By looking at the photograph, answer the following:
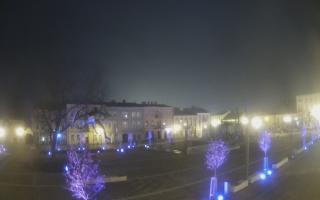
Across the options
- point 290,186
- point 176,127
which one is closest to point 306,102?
point 176,127

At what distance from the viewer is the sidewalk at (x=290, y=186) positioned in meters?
23.9

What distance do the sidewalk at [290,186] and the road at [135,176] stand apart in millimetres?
3416

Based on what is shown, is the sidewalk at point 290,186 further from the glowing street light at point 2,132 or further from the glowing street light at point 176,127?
the glowing street light at point 176,127

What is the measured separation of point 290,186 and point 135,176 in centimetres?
1491

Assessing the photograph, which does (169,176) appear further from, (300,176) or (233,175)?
(300,176)

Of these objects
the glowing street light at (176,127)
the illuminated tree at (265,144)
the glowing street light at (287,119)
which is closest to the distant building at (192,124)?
the glowing street light at (176,127)

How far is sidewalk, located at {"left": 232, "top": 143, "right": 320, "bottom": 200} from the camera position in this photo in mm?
23913

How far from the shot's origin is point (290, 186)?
88.4 ft

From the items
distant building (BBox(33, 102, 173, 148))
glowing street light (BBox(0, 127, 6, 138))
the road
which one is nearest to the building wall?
distant building (BBox(33, 102, 173, 148))

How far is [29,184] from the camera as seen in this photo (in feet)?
106

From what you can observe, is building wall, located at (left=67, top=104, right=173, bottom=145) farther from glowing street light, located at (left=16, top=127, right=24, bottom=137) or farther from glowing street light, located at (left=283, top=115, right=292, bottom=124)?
glowing street light, located at (left=283, top=115, right=292, bottom=124)

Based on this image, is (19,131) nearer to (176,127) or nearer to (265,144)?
(176,127)

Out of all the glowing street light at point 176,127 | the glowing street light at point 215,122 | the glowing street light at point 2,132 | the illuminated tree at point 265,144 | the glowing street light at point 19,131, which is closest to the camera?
the illuminated tree at point 265,144

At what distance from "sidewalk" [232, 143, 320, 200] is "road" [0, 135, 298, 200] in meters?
3.42
